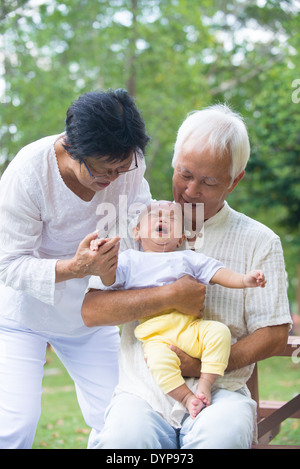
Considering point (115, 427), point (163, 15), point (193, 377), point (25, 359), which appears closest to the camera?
point (115, 427)

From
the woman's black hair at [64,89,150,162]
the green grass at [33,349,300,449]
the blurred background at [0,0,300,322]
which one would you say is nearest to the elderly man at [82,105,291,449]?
the woman's black hair at [64,89,150,162]

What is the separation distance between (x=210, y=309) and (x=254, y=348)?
0.26m

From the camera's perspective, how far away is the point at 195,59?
13.5 metres

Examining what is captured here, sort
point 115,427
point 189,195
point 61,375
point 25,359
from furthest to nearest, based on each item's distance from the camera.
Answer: point 61,375
point 25,359
point 189,195
point 115,427

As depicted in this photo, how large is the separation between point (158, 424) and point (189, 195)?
0.96 metres

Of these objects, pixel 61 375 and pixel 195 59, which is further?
pixel 195 59

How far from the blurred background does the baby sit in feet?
25.2

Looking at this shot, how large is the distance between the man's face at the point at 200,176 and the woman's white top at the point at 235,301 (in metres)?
0.14

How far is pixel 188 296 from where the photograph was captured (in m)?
2.37

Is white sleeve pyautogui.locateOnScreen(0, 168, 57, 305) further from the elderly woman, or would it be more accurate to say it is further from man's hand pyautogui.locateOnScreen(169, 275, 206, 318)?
man's hand pyautogui.locateOnScreen(169, 275, 206, 318)

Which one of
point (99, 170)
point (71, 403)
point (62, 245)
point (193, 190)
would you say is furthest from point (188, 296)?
point (71, 403)

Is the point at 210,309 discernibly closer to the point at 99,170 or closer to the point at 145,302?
the point at 145,302
